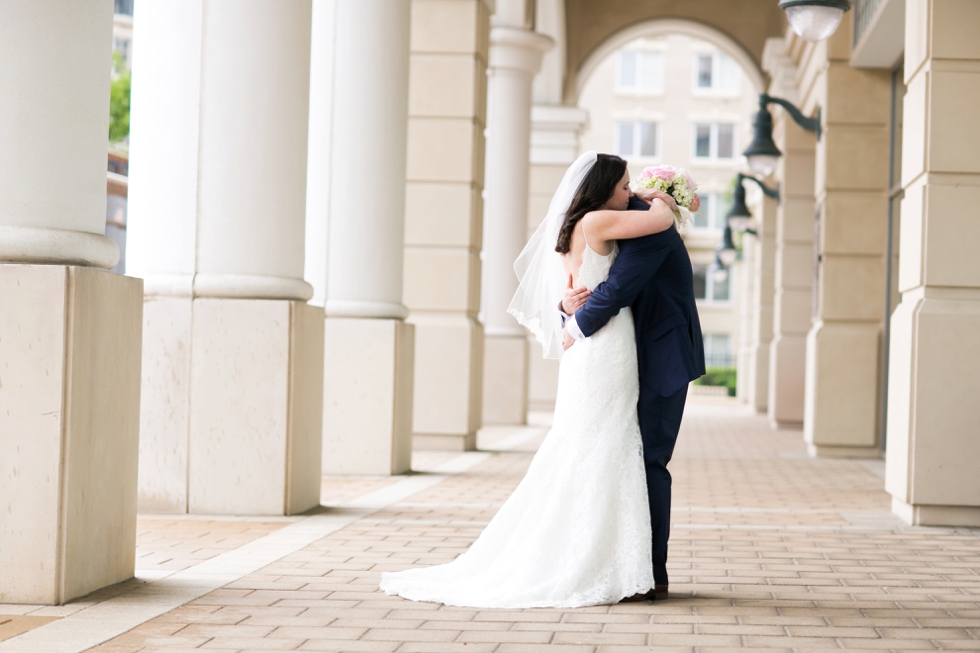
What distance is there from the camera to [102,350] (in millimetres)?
4855

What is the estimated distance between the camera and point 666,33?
2441 cm

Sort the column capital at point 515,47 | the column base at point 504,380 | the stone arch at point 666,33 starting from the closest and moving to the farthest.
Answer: the column base at point 504,380 → the column capital at point 515,47 → the stone arch at point 666,33

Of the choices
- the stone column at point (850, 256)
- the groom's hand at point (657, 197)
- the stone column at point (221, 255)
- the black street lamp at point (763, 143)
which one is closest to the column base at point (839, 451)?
the stone column at point (850, 256)

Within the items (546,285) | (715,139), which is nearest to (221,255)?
(546,285)

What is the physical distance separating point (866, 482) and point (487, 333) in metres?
8.09

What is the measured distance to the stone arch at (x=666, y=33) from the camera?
2417cm

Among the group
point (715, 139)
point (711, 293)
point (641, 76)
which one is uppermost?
point (641, 76)

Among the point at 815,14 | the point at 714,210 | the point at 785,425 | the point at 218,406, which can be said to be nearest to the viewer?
the point at 218,406

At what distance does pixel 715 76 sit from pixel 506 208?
39.8 m

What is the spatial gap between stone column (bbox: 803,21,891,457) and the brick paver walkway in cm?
399

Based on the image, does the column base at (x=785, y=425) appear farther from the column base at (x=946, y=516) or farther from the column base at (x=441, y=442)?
the column base at (x=946, y=516)

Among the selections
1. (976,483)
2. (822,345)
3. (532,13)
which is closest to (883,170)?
(822,345)

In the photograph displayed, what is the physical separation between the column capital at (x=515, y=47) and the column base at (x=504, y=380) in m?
4.04

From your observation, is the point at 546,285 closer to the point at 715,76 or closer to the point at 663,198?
the point at 663,198
